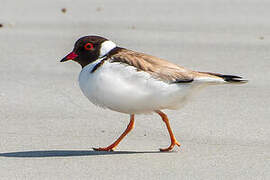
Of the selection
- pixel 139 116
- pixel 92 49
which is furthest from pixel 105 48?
pixel 139 116

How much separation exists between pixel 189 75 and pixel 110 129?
1137mm

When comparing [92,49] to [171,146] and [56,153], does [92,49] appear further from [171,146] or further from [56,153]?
[171,146]

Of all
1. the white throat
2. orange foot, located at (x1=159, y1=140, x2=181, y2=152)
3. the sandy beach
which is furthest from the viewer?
the white throat

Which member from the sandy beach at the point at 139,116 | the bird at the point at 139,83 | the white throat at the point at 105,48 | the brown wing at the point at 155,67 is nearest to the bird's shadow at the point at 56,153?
the sandy beach at the point at 139,116

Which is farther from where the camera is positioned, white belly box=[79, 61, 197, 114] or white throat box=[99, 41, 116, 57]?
white throat box=[99, 41, 116, 57]

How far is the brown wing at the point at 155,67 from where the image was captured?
16.2 feet

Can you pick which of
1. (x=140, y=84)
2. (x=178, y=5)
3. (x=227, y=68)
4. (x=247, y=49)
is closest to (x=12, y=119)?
(x=140, y=84)

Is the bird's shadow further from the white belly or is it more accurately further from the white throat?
the white throat

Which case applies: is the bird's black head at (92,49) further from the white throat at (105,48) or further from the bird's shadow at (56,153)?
the bird's shadow at (56,153)

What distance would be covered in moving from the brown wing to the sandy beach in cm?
55

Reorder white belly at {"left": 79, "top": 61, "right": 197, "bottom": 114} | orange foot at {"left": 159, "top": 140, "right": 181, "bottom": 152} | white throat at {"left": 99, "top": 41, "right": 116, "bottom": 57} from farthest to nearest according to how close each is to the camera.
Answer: white throat at {"left": 99, "top": 41, "right": 116, "bottom": 57} < orange foot at {"left": 159, "top": 140, "right": 181, "bottom": 152} < white belly at {"left": 79, "top": 61, "right": 197, "bottom": 114}

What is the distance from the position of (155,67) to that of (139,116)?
49.3 inches

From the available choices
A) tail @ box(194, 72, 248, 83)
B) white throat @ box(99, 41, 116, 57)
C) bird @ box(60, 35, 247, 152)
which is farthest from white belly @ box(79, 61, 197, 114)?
white throat @ box(99, 41, 116, 57)

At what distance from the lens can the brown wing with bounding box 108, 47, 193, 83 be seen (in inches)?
195
